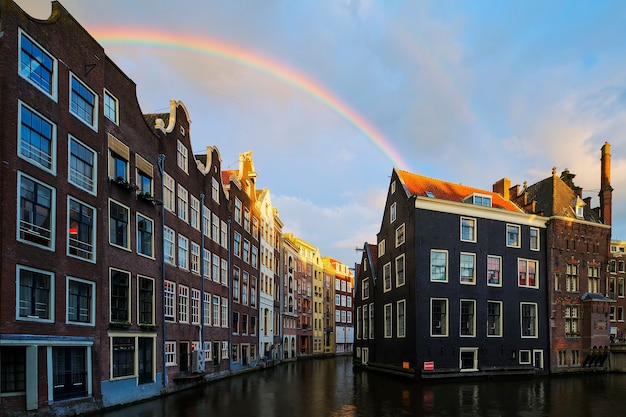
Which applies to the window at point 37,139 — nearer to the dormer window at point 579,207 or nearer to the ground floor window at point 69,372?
the ground floor window at point 69,372

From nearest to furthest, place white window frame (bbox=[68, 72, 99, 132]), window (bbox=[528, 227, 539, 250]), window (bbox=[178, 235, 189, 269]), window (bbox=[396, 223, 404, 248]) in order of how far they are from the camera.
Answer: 1. white window frame (bbox=[68, 72, 99, 132])
2. window (bbox=[178, 235, 189, 269])
3. window (bbox=[396, 223, 404, 248])
4. window (bbox=[528, 227, 539, 250])

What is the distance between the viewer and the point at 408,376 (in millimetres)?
41969

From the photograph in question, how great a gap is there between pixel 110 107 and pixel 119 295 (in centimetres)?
1002

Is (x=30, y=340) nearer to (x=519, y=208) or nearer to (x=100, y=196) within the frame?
(x=100, y=196)

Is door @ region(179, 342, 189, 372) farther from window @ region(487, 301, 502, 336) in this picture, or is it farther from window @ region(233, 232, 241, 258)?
window @ region(487, 301, 502, 336)

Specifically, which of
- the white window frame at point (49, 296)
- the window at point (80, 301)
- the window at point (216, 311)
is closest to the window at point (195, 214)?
the window at point (216, 311)

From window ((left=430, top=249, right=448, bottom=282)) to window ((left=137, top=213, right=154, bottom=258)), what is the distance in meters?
24.2

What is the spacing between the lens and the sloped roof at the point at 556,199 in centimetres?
5045

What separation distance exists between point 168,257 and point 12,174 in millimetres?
14840

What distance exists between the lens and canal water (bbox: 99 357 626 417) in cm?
2402

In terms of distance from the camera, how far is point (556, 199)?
5072cm

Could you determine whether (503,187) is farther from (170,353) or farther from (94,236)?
(94,236)

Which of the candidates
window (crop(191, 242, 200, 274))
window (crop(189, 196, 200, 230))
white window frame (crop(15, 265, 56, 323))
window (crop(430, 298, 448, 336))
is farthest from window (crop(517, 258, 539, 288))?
white window frame (crop(15, 265, 56, 323))

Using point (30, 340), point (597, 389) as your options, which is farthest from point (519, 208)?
point (30, 340)
